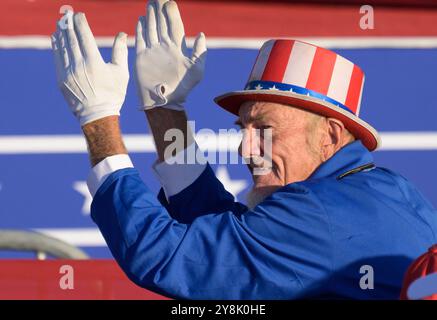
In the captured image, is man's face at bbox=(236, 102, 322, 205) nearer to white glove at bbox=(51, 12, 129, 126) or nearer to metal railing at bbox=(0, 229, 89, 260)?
white glove at bbox=(51, 12, 129, 126)

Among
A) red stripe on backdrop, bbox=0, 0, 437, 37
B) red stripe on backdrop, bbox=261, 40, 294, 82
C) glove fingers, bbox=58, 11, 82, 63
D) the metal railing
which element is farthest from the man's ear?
red stripe on backdrop, bbox=0, 0, 437, 37

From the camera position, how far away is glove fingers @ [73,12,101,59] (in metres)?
2.75

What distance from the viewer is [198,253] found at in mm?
2598

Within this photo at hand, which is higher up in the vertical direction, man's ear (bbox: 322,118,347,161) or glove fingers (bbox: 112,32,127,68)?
glove fingers (bbox: 112,32,127,68)

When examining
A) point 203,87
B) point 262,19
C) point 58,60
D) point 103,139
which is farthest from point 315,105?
point 262,19

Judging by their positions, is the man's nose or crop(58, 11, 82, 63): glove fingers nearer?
crop(58, 11, 82, 63): glove fingers

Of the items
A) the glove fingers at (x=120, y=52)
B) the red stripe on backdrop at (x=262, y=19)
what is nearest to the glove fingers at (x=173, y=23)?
the glove fingers at (x=120, y=52)

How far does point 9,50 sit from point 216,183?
171cm

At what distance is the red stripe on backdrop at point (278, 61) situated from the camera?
2.91 meters

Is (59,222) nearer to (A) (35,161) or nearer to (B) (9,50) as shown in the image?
(A) (35,161)

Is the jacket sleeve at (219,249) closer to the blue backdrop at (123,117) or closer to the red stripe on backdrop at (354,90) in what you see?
the red stripe on backdrop at (354,90)

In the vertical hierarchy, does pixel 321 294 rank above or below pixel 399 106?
below

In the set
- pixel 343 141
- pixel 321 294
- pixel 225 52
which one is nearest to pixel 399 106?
pixel 225 52

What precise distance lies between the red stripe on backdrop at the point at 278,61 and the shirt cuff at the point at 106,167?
1.50ft
